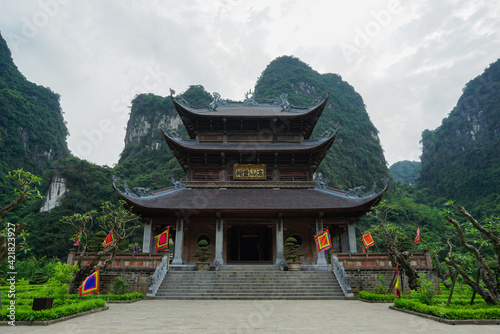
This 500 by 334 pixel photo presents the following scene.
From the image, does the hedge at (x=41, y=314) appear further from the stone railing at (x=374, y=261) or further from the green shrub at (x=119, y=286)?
the stone railing at (x=374, y=261)

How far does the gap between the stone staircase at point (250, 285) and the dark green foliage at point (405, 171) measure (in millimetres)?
105765

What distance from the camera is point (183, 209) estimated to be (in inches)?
658

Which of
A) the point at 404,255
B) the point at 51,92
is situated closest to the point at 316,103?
the point at 404,255

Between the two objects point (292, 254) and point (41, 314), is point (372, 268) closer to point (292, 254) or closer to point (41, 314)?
point (292, 254)

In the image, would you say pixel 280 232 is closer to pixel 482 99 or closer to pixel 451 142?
pixel 451 142

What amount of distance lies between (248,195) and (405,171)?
390 ft

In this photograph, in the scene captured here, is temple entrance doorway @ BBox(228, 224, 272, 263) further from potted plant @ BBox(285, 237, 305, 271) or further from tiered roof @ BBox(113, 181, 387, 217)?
tiered roof @ BBox(113, 181, 387, 217)

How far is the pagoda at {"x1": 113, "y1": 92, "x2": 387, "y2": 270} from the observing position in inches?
680

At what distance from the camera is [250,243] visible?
20453 mm

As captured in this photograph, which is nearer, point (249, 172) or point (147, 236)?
point (147, 236)

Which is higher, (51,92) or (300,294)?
(51,92)

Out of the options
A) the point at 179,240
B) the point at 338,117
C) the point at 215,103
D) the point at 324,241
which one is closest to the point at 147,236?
the point at 179,240

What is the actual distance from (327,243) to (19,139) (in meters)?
70.3

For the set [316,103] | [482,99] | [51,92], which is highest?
[51,92]
